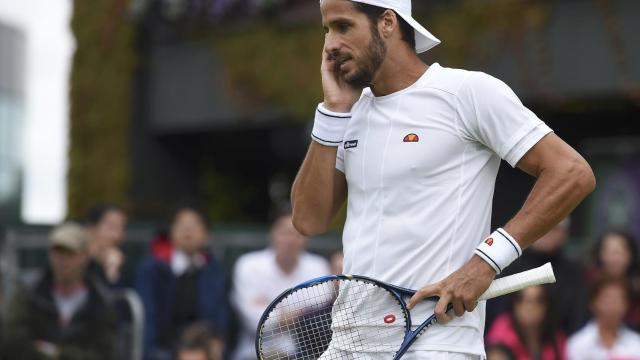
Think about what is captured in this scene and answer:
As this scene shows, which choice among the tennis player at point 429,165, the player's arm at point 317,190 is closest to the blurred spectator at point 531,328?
the player's arm at point 317,190

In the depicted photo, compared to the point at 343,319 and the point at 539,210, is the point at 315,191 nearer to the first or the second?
the point at 343,319

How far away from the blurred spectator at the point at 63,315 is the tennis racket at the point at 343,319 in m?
4.08

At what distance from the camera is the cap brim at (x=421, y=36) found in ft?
12.5

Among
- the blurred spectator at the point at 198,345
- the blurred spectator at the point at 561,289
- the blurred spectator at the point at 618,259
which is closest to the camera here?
the blurred spectator at the point at 198,345

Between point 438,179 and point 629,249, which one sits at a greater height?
point 438,179

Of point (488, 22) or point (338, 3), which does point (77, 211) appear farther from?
point (338, 3)

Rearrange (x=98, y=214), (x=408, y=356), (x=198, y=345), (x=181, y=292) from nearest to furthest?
(x=408, y=356)
(x=198, y=345)
(x=181, y=292)
(x=98, y=214)

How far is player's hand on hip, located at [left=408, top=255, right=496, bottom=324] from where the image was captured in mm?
3504

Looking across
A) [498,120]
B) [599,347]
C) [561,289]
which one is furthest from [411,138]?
[561,289]

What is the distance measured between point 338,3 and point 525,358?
14.8 ft

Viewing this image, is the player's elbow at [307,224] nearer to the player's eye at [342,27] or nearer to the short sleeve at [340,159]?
the short sleeve at [340,159]

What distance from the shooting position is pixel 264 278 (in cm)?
875

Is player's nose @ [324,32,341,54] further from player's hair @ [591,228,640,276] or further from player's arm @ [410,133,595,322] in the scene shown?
player's hair @ [591,228,640,276]

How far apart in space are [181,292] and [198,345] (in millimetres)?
1225
